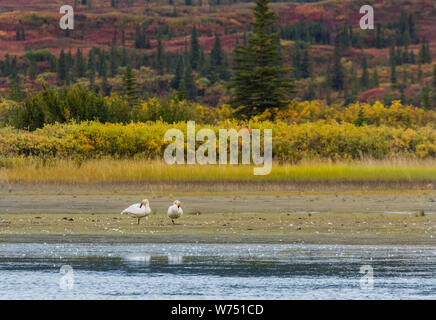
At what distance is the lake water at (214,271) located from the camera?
12.5 m

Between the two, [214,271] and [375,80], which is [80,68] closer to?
[375,80]

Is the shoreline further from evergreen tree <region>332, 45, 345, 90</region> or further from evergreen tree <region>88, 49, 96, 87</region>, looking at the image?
Answer: evergreen tree <region>332, 45, 345, 90</region>

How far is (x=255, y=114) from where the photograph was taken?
54281 millimetres

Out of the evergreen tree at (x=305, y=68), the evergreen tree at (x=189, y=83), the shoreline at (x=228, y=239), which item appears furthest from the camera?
the evergreen tree at (x=305, y=68)

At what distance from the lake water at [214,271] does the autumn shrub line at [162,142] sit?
59.8ft

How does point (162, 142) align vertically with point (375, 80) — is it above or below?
above

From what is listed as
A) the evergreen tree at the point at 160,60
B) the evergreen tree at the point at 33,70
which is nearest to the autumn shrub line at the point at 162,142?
the evergreen tree at the point at 33,70

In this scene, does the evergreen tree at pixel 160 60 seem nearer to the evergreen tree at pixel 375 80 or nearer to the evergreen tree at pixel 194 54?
the evergreen tree at pixel 194 54

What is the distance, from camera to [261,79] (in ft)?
181

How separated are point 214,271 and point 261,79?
41.3 m

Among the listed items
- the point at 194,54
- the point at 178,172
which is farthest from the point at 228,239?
the point at 194,54

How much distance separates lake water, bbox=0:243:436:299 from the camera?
40.9ft

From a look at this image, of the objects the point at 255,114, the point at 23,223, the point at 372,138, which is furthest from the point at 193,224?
the point at 255,114

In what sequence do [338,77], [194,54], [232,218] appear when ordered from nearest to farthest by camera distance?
[232,218]
[338,77]
[194,54]
